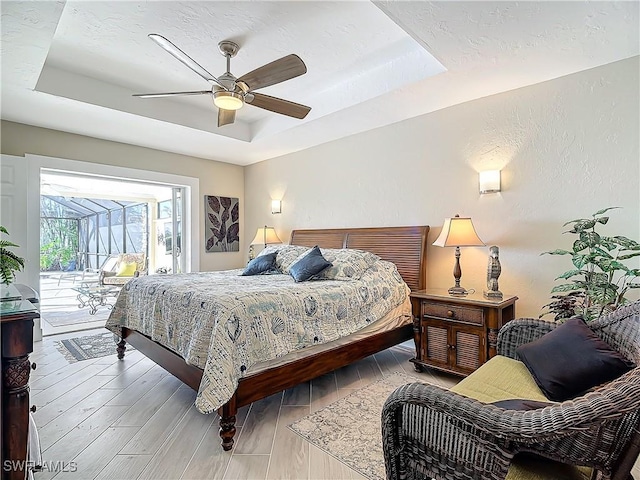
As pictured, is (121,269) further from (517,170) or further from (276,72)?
(517,170)

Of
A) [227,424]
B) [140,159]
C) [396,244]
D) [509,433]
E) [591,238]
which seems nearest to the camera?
[509,433]

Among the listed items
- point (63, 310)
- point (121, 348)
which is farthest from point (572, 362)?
point (63, 310)

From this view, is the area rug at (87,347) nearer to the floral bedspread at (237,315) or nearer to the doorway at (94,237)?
the floral bedspread at (237,315)

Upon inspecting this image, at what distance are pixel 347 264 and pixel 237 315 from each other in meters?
1.48

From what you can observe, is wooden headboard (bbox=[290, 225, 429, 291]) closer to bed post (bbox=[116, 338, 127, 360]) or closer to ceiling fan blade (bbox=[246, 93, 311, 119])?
ceiling fan blade (bbox=[246, 93, 311, 119])

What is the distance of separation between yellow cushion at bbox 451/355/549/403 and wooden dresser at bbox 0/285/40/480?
70.5 inches

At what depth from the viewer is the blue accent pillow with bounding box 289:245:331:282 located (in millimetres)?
3201

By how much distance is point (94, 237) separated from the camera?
9.61 meters

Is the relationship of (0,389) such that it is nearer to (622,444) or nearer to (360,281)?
(622,444)

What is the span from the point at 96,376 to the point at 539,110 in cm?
451

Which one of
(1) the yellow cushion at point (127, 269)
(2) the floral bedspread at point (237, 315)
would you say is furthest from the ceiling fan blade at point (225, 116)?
(1) the yellow cushion at point (127, 269)

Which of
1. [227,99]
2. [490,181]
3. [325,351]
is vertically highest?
[227,99]

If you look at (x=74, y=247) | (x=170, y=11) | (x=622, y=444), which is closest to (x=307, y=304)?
(x=622, y=444)

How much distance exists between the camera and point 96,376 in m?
2.99
